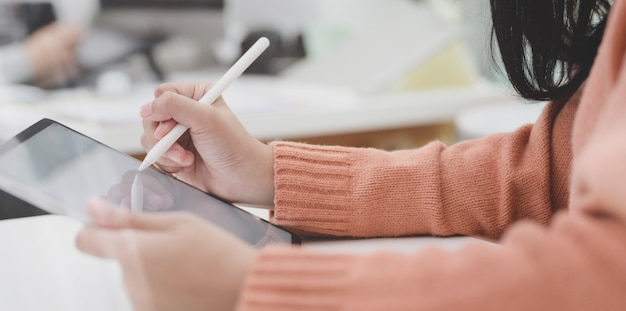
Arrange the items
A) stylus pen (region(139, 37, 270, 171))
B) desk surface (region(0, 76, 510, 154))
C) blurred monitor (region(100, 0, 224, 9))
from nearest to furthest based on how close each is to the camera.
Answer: stylus pen (region(139, 37, 270, 171)) < desk surface (region(0, 76, 510, 154)) < blurred monitor (region(100, 0, 224, 9))

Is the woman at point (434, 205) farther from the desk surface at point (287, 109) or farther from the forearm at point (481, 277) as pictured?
the desk surface at point (287, 109)

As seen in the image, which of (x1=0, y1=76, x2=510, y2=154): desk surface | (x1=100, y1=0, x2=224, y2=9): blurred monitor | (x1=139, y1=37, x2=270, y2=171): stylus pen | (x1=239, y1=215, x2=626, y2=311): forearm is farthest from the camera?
(x1=100, y1=0, x2=224, y2=9): blurred monitor

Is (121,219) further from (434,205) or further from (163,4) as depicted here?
(163,4)

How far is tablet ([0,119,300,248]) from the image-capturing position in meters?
0.32

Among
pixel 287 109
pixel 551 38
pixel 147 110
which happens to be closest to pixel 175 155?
pixel 147 110

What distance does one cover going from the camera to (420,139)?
39.9 inches

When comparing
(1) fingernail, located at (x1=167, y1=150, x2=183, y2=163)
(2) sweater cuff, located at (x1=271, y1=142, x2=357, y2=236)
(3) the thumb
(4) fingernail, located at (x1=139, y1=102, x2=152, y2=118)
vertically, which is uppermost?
(3) the thumb

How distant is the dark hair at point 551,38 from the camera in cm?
47

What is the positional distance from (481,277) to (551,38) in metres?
0.29

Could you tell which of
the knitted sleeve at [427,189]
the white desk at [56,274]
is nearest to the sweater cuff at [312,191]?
the knitted sleeve at [427,189]

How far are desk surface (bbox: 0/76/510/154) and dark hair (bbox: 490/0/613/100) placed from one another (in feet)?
1.28

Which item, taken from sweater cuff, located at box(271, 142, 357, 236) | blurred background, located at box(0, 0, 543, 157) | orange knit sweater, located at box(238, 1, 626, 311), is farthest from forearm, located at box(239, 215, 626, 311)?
blurred background, located at box(0, 0, 543, 157)

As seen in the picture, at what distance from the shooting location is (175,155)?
0.45 m

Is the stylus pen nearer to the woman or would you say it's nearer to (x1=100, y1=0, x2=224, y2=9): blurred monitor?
the woman
